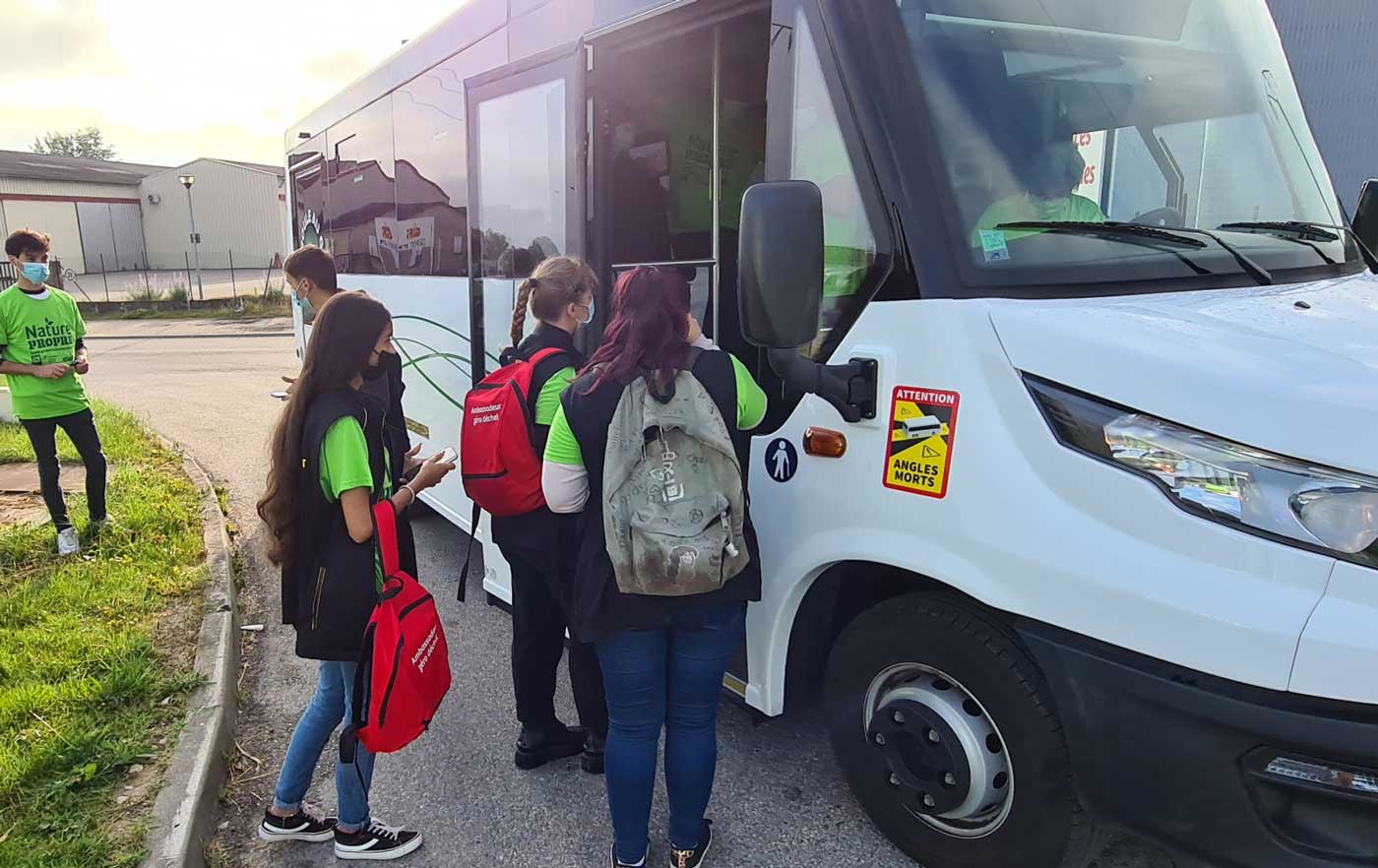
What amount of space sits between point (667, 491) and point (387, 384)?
5.14ft

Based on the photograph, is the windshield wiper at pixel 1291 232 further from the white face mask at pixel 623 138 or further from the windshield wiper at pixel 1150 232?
the white face mask at pixel 623 138

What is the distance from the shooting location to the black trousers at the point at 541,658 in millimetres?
3383

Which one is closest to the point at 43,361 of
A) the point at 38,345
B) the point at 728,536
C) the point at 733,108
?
the point at 38,345

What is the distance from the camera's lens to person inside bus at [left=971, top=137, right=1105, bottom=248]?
7.94 feet

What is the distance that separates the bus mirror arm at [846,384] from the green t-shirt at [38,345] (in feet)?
15.7

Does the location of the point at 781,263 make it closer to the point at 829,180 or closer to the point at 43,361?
the point at 829,180

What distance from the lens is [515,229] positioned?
14.0 feet

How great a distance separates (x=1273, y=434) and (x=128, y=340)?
27.0 meters

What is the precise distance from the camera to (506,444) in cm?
297

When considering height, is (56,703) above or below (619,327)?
below

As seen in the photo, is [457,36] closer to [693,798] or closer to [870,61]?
[870,61]

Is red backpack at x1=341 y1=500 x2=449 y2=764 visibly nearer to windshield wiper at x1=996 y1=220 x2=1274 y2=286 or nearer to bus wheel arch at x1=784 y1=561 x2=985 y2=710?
bus wheel arch at x1=784 y1=561 x2=985 y2=710

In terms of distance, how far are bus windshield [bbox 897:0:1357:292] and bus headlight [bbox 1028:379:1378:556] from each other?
1.46 feet

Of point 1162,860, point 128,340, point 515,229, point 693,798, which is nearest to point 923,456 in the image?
point 693,798
